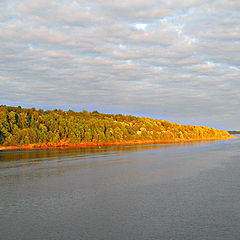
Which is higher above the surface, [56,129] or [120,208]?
[56,129]

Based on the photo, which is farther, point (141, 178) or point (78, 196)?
point (141, 178)

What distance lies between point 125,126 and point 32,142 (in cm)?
5592

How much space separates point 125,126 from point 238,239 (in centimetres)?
12699

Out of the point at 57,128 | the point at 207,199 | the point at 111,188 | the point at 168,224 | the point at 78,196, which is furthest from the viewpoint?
Result: the point at 57,128

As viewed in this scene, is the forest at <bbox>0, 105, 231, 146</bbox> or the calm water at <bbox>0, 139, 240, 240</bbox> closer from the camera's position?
the calm water at <bbox>0, 139, 240, 240</bbox>

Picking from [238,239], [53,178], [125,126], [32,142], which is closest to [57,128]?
[32,142]

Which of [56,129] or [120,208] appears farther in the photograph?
[56,129]

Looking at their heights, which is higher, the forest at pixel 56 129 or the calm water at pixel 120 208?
the forest at pixel 56 129

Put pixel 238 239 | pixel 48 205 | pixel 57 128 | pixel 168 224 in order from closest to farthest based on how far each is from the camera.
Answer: pixel 238 239
pixel 168 224
pixel 48 205
pixel 57 128

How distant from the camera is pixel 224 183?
2764cm

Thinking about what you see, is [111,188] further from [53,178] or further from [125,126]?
[125,126]

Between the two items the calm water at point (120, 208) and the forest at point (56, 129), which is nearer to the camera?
the calm water at point (120, 208)

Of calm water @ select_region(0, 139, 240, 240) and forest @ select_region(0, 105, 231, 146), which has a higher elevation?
forest @ select_region(0, 105, 231, 146)

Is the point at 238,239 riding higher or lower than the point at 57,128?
lower
